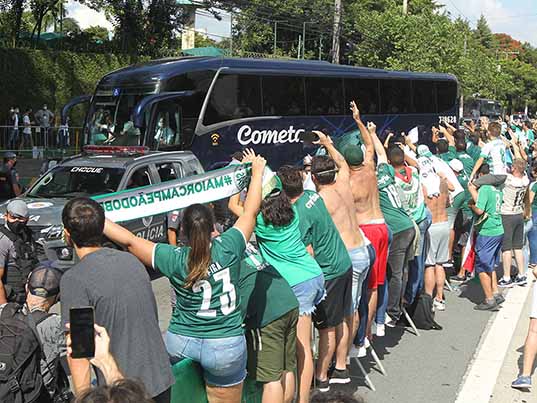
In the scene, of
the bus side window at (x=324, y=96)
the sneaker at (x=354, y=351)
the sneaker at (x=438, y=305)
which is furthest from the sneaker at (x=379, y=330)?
the bus side window at (x=324, y=96)

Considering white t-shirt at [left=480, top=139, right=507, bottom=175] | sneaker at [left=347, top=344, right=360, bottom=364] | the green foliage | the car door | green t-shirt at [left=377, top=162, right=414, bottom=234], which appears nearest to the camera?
sneaker at [left=347, top=344, right=360, bottom=364]

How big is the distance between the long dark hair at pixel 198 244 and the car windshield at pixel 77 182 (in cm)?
622

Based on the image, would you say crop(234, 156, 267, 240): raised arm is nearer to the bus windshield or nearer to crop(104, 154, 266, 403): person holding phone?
crop(104, 154, 266, 403): person holding phone

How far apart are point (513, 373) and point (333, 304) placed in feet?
7.39

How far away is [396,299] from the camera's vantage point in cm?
766

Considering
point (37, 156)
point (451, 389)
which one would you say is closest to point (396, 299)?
point (451, 389)

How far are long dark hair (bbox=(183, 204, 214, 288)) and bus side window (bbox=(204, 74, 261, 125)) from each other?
42.6 feet

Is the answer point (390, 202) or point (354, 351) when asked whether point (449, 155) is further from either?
point (354, 351)

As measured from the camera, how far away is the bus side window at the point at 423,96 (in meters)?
25.2

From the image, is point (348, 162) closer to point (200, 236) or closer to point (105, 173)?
point (200, 236)

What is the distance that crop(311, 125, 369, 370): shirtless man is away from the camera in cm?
603

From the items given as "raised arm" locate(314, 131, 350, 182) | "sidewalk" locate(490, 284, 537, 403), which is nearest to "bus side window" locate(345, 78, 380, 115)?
"sidewalk" locate(490, 284, 537, 403)

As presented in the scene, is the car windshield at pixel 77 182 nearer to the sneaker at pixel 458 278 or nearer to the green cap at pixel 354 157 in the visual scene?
the green cap at pixel 354 157

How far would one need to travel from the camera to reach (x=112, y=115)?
16.3 meters
